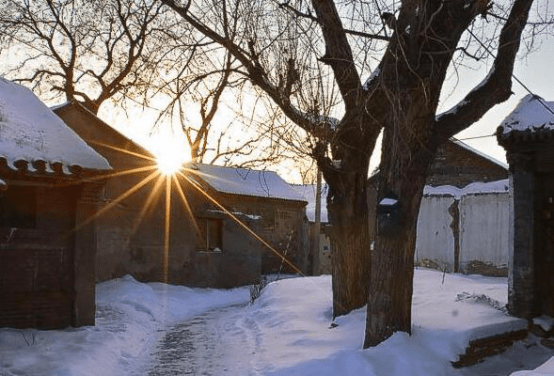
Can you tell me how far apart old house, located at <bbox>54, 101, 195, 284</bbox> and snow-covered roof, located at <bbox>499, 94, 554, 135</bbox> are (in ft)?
32.6

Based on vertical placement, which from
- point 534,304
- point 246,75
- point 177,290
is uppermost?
point 246,75

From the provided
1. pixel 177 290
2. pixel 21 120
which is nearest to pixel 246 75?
pixel 21 120

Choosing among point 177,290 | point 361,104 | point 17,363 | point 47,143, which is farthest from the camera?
point 177,290

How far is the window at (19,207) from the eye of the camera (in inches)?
348

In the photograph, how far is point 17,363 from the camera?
6793 mm

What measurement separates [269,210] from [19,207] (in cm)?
1307

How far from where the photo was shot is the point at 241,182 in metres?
21.5

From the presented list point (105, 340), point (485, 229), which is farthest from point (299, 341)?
point (485, 229)

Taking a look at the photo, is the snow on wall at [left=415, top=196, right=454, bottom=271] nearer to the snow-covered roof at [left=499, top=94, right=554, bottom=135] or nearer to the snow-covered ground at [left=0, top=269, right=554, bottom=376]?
the snow-covered ground at [left=0, top=269, right=554, bottom=376]

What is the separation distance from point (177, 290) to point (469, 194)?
875 centimetres

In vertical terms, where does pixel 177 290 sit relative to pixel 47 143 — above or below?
below

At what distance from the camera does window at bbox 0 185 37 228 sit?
8.84 meters

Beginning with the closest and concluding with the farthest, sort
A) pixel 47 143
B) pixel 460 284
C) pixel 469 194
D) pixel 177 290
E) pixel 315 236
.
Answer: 1. pixel 47 143
2. pixel 460 284
3. pixel 177 290
4. pixel 469 194
5. pixel 315 236

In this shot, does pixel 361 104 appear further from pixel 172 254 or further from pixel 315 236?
pixel 315 236
